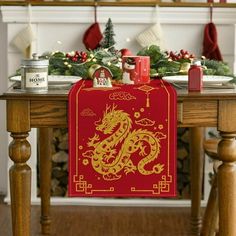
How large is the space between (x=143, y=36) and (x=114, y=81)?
1.27 meters

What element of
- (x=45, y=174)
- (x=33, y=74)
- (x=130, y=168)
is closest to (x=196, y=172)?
(x=45, y=174)

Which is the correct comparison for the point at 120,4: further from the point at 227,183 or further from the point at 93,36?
the point at 227,183

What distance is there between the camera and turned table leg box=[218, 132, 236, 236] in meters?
2.48

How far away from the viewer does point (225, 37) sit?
400cm

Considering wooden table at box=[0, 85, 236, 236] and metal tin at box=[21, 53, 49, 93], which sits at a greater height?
metal tin at box=[21, 53, 49, 93]

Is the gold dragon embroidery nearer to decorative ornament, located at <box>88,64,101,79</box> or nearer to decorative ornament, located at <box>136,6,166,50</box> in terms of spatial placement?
decorative ornament, located at <box>88,64,101,79</box>

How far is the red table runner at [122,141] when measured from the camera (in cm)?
242

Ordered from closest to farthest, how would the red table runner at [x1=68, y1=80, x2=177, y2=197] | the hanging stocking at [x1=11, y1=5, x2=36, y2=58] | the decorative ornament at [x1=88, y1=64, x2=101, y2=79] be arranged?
the red table runner at [x1=68, y1=80, x2=177, y2=197] < the decorative ornament at [x1=88, y1=64, x2=101, y2=79] < the hanging stocking at [x1=11, y1=5, x2=36, y2=58]

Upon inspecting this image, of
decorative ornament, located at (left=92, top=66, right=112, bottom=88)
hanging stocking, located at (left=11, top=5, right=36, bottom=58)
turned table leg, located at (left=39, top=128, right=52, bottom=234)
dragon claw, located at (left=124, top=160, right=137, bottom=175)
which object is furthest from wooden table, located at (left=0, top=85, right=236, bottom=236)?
hanging stocking, located at (left=11, top=5, right=36, bottom=58)

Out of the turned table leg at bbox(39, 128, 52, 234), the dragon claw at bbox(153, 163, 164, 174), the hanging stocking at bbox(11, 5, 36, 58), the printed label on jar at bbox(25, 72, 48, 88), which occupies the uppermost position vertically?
the hanging stocking at bbox(11, 5, 36, 58)

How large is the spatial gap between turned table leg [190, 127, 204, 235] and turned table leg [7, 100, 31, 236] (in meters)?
1.25

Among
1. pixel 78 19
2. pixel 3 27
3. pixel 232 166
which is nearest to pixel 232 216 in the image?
pixel 232 166

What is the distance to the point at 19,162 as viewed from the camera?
2479 millimetres

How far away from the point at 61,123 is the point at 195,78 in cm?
53
